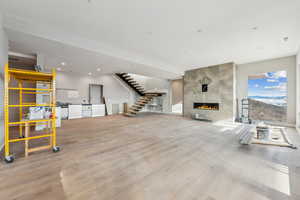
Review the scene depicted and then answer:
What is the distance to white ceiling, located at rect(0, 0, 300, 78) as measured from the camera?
2.63 metres

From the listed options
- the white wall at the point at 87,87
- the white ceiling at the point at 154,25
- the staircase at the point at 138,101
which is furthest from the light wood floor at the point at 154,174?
the staircase at the point at 138,101

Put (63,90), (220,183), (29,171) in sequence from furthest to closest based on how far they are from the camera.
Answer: (63,90)
(29,171)
(220,183)

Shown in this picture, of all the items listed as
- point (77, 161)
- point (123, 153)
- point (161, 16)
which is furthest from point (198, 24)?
point (77, 161)

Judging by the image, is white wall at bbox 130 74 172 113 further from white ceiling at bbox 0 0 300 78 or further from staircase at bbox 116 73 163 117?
white ceiling at bbox 0 0 300 78

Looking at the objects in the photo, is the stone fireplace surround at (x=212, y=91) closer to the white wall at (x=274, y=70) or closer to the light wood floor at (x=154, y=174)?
the white wall at (x=274, y=70)

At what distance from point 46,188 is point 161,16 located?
3.78m

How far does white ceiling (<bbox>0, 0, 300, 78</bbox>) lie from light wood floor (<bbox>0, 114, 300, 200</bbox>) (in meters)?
3.14

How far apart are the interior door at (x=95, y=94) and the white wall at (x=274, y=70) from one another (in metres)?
8.94

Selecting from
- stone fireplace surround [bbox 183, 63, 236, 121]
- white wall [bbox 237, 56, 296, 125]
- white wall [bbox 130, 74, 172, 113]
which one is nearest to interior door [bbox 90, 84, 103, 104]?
white wall [bbox 130, 74, 172, 113]

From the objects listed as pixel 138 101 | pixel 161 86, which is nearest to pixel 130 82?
pixel 138 101

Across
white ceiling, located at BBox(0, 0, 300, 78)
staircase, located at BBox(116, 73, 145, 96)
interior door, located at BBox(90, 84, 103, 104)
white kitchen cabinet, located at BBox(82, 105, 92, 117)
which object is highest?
white ceiling, located at BBox(0, 0, 300, 78)

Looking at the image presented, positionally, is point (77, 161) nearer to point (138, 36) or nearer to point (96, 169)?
point (96, 169)

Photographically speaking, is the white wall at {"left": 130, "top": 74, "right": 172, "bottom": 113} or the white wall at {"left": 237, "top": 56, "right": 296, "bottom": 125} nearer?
the white wall at {"left": 237, "top": 56, "right": 296, "bottom": 125}

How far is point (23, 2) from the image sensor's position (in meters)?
2.56
